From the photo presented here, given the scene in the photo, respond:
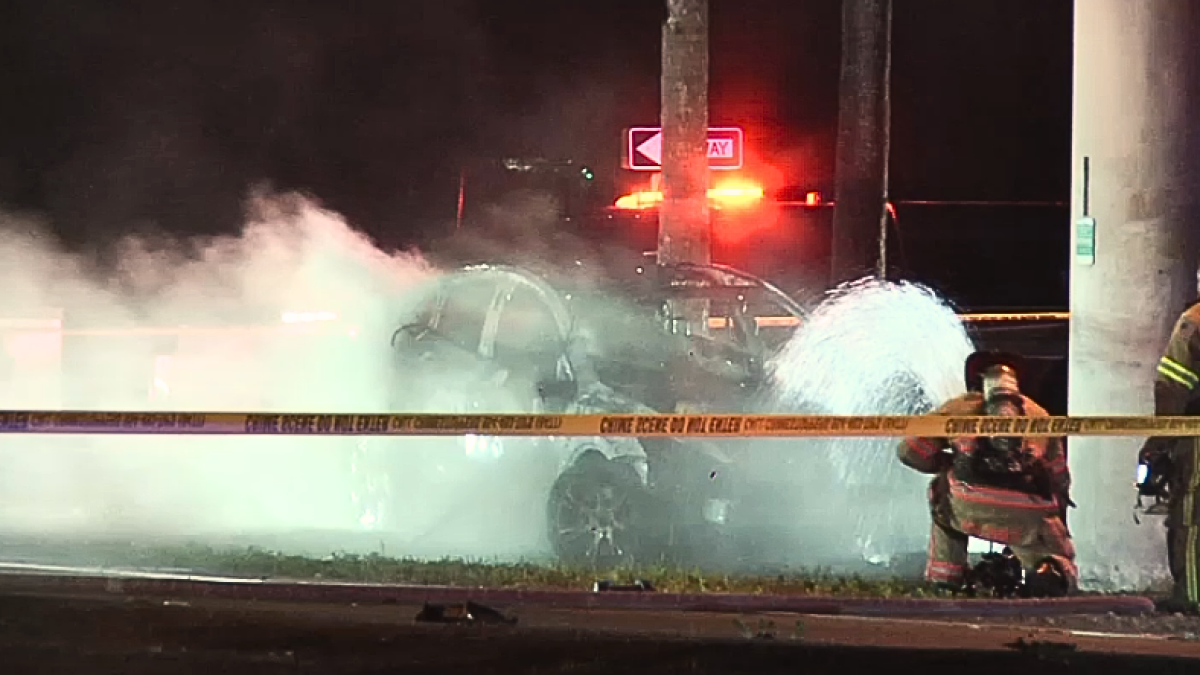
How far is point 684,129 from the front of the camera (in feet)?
31.4

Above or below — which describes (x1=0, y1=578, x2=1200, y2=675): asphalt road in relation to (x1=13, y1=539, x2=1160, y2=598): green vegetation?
below

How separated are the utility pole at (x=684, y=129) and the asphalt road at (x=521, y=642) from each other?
3663 mm

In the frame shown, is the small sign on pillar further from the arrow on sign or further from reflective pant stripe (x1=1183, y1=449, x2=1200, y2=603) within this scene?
the arrow on sign

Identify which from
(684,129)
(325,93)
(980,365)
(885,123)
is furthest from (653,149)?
(980,365)

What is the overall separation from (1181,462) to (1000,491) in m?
0.83

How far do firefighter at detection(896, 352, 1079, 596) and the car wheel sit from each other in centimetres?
161

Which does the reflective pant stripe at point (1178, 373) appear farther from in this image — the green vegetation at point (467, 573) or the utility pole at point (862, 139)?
the utility pole at point (862, 139)

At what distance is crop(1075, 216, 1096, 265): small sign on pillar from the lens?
23.5 feet

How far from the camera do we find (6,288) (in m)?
10.0

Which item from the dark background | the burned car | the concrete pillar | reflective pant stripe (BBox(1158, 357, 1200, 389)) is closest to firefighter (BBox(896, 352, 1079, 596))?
the concrete pillar

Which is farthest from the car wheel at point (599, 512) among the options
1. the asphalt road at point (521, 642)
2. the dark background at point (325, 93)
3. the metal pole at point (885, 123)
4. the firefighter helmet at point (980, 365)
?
the metal pole at point (885, 123)

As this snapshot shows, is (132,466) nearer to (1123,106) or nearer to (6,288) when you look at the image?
(6,288)

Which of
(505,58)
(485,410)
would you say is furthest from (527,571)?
(505,58)

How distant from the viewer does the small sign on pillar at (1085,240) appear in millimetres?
7160
